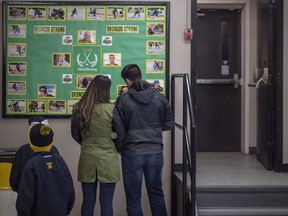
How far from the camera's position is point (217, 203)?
5.27 meters

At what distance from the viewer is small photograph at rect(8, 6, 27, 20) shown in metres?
5.70

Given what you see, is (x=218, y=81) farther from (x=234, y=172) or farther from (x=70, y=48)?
(x=70, y=48)

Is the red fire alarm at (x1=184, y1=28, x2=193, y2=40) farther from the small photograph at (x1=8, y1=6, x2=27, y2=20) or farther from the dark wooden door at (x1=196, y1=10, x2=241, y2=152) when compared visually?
the dark wooden door at (x1=196, y1=10, x2=241, y2=152)

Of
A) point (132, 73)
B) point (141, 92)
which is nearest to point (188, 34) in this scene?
point (132, 73)

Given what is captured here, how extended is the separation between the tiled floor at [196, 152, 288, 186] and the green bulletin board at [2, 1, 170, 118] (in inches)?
40.2

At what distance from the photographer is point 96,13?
5730mm

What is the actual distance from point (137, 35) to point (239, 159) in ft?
7.48

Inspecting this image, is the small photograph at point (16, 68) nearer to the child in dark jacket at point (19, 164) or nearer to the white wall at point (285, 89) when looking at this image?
the child in dark jacket at point (19, 164)

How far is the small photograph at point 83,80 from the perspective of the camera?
5.75m

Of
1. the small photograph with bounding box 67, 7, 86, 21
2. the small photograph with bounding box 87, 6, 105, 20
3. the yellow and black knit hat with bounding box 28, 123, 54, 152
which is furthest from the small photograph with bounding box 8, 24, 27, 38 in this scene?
the yellow and black knit hat with bounding box 28, 123, 54, 152

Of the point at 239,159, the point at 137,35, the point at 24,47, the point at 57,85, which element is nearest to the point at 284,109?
the point at 239,159

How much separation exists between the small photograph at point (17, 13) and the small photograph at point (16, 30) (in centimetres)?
8

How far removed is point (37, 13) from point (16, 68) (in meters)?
0.61

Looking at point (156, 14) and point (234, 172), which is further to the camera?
point (234, 172)
